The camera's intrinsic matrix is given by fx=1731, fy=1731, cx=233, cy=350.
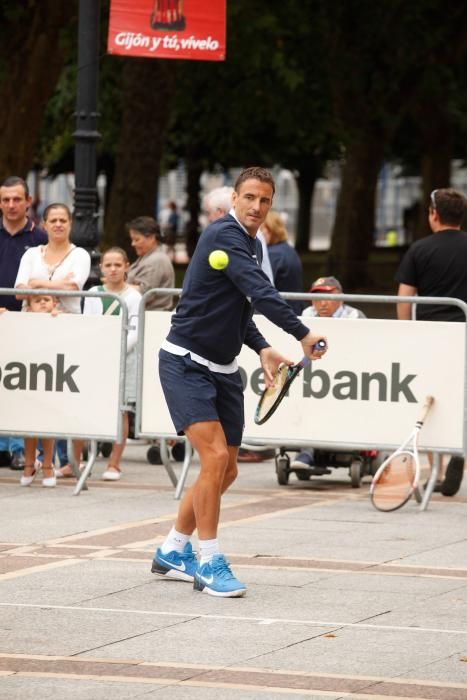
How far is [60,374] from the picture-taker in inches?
455

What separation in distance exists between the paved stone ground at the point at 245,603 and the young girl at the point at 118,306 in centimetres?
61

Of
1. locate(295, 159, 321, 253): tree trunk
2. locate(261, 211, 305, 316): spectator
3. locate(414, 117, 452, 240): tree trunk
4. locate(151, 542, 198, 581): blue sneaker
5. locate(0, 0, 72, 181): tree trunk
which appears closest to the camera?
locate(151, 542, 198, 581): blue sneaker

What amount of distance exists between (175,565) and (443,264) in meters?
4.05

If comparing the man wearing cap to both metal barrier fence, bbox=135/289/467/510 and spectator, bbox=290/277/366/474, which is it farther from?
metal barrier fence, bbox=135/289/467/510

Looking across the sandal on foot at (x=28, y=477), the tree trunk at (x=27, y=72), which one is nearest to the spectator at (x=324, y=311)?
the sandal on foot at (x=28, y=477)

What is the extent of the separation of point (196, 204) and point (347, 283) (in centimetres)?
1703

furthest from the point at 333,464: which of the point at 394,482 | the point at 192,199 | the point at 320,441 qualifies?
the point at 192,199

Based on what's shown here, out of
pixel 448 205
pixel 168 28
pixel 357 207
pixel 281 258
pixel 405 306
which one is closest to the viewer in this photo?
pixel 405 306

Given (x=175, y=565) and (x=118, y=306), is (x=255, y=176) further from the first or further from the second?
(x=118, y=306)

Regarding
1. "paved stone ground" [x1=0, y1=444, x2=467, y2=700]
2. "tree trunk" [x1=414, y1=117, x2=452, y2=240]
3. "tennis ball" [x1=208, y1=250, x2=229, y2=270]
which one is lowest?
"paved stone ground" [x1=0, y1=444, x2=467, y2=700]

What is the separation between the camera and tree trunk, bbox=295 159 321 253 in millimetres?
52781

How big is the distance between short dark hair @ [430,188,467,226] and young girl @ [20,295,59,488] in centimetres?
263

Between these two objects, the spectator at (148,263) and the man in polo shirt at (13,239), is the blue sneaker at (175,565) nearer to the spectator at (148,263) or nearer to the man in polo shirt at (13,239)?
the man in polo shirt at (13,239)

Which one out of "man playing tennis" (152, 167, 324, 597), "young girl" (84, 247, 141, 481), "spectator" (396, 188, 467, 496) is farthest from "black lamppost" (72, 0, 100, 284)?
"man playing tennis" (152, 167, 324, 597)
